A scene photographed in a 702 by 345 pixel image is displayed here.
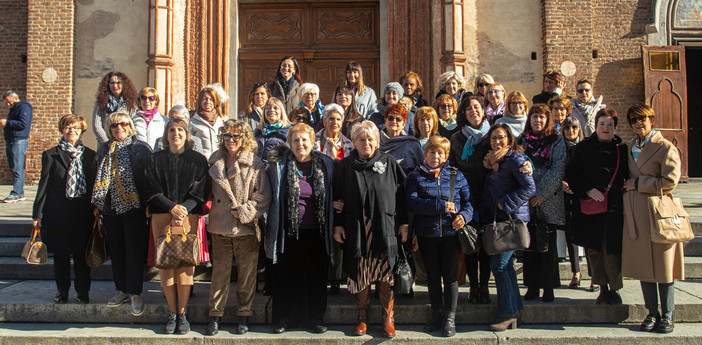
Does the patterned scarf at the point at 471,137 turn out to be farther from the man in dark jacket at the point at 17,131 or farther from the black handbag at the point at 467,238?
the man in dark jacket at the point at 17,131

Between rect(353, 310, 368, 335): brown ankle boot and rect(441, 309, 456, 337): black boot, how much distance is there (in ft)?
2.00

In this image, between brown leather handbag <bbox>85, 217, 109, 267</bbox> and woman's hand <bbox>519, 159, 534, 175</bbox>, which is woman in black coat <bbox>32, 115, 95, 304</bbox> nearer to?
brown leather handbag <bbox>85, 217, 109, 267</bbox>

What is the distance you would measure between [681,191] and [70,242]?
963 centimetres

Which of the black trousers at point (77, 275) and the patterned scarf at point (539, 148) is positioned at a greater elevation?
the patterned scarf at point (539, 148)

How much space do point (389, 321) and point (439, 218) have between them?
886mm

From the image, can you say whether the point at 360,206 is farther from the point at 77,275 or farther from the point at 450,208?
the point at 77,275

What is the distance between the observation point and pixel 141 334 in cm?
439

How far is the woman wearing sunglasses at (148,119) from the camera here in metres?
5.50

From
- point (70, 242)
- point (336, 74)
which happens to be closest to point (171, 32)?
point (336, 74)

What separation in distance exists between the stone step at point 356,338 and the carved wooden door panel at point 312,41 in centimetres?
663

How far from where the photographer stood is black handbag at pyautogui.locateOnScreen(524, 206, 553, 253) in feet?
15.4

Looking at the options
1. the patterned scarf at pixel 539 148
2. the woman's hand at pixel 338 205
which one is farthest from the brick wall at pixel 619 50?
the woman's hand at pixel 338 205

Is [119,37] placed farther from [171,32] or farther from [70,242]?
[70,242]

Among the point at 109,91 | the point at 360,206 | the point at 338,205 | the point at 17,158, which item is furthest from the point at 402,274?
the point at 17,158
